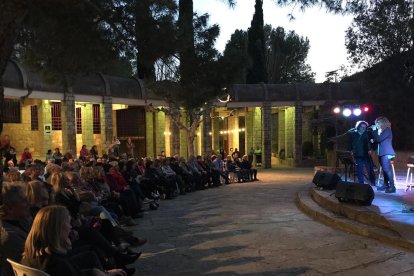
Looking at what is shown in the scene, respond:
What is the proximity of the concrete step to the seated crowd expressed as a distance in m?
3.15

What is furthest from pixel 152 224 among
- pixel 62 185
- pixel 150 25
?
pixel 150 25

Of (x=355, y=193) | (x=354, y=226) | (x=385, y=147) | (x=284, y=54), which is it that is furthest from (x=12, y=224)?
(x=284, y=54)

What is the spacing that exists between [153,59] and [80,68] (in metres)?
1.61

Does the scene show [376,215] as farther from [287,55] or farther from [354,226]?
[287,55]

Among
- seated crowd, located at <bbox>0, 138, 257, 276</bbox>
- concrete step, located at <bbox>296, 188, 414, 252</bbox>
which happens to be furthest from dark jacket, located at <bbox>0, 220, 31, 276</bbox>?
concrete step, located at <bbox>296, 188, 414, 252</bbox>

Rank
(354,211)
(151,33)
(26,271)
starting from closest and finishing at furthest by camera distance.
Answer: (26,271) → (151,33) → (354,211)

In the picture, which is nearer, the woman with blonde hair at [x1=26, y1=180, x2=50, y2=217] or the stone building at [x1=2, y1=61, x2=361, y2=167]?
the woman with blonde hair at [x1=26, y1=180, x2=50, y2=217]

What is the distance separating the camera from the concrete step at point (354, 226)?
226 inches

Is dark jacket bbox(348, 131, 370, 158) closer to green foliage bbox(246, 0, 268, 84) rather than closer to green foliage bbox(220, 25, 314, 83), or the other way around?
→ green foliage bbox(246, 0, 268, 84)

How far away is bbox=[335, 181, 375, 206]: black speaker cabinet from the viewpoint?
729 cm

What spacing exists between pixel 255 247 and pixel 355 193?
2.48 meters

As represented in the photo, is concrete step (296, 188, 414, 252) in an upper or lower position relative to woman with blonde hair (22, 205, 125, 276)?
lower

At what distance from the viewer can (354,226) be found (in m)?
6.62

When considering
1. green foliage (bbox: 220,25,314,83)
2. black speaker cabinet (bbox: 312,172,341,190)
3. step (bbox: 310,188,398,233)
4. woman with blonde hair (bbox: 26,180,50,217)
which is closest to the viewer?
woman with blonde hair (bbox: 26,180,50,217)
